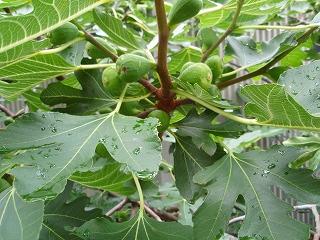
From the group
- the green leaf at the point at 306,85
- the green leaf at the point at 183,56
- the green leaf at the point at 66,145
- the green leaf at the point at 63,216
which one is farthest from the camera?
the green leaf at the point at 183,56

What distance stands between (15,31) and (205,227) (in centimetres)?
39

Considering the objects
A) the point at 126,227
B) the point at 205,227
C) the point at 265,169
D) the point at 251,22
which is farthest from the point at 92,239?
the point at 251,22

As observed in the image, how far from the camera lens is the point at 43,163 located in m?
0.49

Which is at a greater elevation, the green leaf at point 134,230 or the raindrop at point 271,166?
the raindrop at point 271,166

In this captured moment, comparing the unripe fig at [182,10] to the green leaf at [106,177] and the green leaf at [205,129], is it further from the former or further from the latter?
the green leaf at [106,177]

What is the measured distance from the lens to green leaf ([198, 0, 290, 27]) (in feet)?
2.34

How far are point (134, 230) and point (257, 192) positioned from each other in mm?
216

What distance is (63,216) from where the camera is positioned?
69cm

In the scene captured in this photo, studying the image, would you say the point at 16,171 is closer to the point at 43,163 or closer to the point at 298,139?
the point at 43,163

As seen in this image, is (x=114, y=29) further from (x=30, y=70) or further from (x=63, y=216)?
(x=63, y=216)

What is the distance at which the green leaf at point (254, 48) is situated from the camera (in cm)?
68

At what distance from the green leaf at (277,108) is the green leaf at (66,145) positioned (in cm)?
15

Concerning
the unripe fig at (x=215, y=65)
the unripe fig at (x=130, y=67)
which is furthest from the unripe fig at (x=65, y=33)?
the unripe fig at (x=215, y=65)

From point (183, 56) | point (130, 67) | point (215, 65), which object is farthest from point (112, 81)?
point (183, 56)
